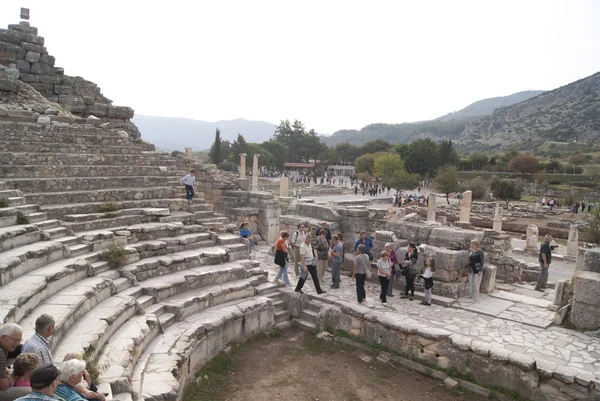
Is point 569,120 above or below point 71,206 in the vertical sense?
above

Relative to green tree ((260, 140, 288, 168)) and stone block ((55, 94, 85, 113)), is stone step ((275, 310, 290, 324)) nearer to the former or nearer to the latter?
stone block ((55, 94, 85, 113))

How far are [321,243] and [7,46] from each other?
15118 millimetres

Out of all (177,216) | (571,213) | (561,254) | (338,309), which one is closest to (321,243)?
(338,309)

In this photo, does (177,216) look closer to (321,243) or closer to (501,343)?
(321,243)

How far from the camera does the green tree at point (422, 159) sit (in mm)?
60938

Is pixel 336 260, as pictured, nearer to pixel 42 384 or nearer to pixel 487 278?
pixel 487 278

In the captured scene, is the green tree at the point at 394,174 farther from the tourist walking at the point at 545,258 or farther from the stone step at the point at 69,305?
the stone step at the point at 69,305

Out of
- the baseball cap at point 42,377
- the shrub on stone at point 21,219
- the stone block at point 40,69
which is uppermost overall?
the stone block at point 40,69

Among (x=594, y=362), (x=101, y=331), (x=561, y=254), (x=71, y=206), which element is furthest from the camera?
(x=561, y=254)

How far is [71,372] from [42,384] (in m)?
0.65

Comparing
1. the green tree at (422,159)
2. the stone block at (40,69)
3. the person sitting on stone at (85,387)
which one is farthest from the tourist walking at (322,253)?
the green tree at (422,159)

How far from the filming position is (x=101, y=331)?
6004 millimetres

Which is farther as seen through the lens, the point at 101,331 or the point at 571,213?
the point at 571,213

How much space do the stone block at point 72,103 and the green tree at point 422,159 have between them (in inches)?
1989
